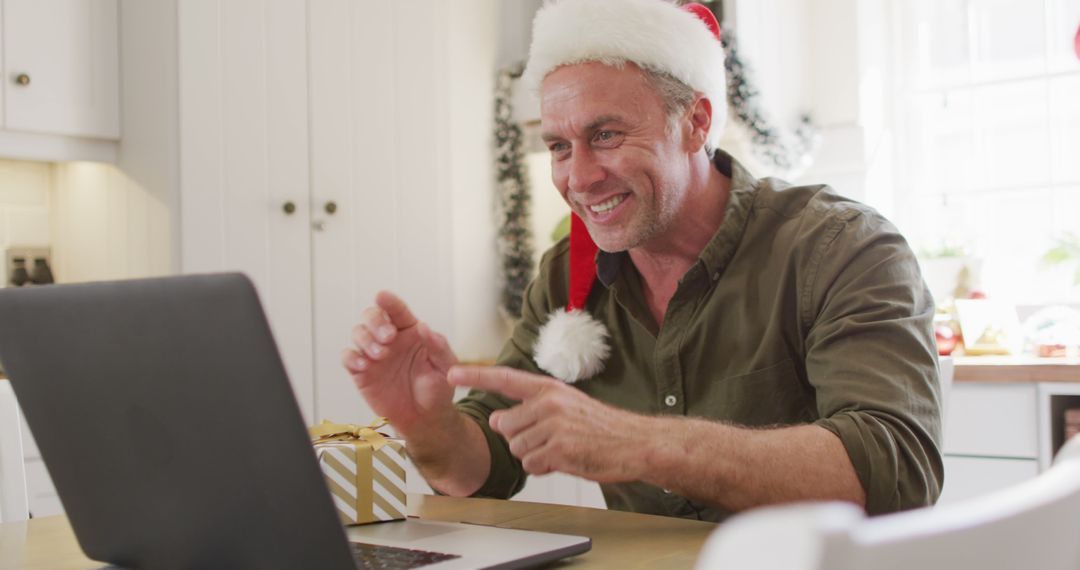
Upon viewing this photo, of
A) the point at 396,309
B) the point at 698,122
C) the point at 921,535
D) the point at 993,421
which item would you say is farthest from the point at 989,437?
the point at 921,535

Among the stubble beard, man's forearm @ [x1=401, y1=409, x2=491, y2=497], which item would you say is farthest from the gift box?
the stubble beard

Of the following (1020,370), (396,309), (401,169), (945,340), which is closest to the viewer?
(396,309)

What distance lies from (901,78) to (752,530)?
3873 millimetres

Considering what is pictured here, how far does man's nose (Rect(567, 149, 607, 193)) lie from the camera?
1.67 meters

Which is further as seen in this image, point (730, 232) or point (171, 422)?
point (730, 232)

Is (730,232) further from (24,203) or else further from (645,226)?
(24,203)

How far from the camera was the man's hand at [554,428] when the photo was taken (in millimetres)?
1090

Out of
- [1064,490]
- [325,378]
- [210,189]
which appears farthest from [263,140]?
[1064,490]

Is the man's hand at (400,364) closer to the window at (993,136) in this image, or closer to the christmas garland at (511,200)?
the christmas garland at (511,200)

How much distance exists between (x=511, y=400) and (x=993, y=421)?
5.72 ft

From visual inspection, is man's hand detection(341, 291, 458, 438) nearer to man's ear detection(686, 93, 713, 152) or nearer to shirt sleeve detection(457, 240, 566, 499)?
shirt sleeve detection(457, 240, 566, 499)

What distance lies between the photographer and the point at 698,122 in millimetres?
1749

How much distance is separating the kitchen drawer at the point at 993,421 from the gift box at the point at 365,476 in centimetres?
205

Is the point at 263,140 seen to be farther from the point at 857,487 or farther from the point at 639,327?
Result: the point at 857,487
